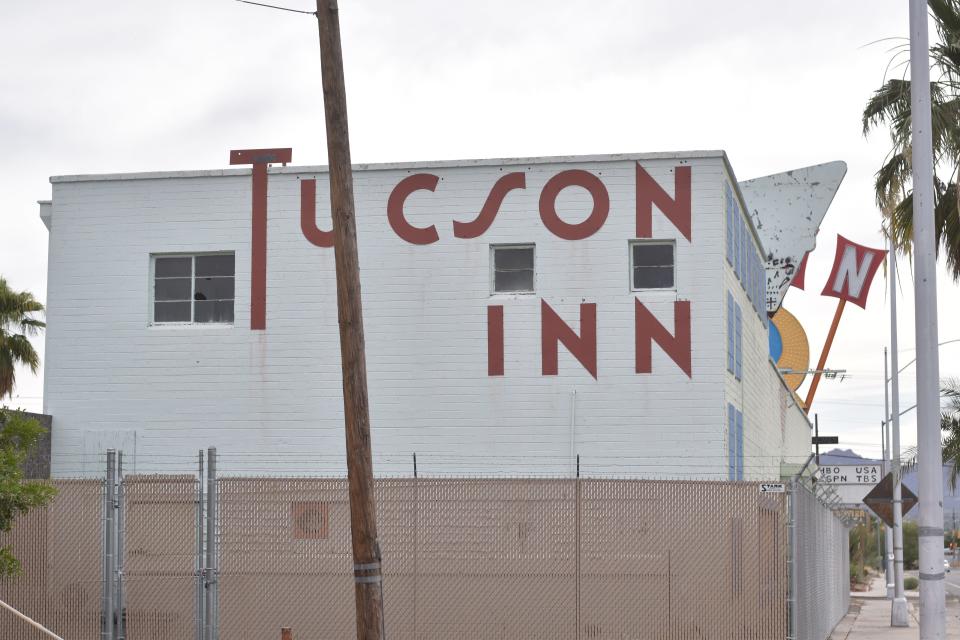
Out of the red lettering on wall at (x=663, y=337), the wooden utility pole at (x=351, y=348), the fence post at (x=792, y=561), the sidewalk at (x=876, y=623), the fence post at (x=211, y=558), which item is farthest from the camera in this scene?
the sidewalk at (x=876, y=623)

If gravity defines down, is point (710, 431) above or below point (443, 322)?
below

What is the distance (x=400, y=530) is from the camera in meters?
15.9

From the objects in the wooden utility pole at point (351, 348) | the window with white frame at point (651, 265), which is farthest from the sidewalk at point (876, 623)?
the wooden utility pole at point (351, 348)

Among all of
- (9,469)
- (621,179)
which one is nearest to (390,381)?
(621,179)

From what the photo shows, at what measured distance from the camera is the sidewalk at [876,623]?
88.9ft

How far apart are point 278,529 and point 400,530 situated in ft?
4.59

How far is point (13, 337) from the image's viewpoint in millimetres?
35188

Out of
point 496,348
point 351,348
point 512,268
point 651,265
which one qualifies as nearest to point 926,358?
point 351,348

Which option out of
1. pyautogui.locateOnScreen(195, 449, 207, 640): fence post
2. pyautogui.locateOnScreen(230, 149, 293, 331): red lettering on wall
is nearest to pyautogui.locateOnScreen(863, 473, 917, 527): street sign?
pyautogui.locateOnScreen(230, 149, 293, 331): red lettering on wall

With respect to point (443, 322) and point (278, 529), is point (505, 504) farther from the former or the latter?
point (443, 322)

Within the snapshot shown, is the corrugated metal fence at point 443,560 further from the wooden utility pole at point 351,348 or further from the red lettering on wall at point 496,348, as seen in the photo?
the red lettering on wall at point 496,348

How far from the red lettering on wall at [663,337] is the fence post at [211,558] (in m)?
11.9

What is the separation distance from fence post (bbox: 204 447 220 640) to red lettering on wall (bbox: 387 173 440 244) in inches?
468

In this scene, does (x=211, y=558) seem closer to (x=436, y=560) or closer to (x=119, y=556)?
(x=119, y=556)
